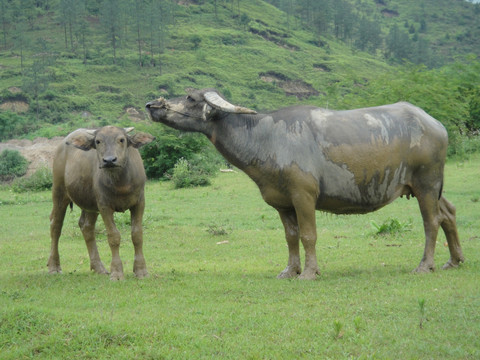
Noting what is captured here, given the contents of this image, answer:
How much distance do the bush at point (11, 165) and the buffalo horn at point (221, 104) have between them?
24.4 meters

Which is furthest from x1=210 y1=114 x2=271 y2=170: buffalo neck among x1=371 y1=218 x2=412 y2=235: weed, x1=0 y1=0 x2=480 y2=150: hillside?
x1=0 y1=0 x2=480 y2=150: hillside

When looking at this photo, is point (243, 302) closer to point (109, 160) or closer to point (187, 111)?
point (109, 160)

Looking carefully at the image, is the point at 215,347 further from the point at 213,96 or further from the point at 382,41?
the point at 382,41

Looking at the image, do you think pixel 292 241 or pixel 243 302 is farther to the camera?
pixel 292 241

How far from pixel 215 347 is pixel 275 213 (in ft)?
35.2

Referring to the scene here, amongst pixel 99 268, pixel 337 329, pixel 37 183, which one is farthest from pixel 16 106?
pixel 337 329

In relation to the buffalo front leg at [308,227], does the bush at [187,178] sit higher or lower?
lower

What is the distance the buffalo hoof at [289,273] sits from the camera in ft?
25.3

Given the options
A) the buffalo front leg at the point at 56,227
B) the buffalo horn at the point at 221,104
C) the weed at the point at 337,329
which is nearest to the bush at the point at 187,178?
the buffalo front leg at the point at 56,227

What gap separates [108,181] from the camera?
25.4 ft

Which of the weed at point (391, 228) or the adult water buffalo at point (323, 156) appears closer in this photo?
the adult water buffalo at point (323, 156)

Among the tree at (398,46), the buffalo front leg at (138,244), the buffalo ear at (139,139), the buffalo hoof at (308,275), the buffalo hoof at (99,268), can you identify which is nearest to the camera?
the buffalo hoof at (308,275)

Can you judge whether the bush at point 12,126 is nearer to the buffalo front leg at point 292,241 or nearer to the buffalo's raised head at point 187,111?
the buffalo's raised head at point 187,111

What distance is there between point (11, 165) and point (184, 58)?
45512 mm
